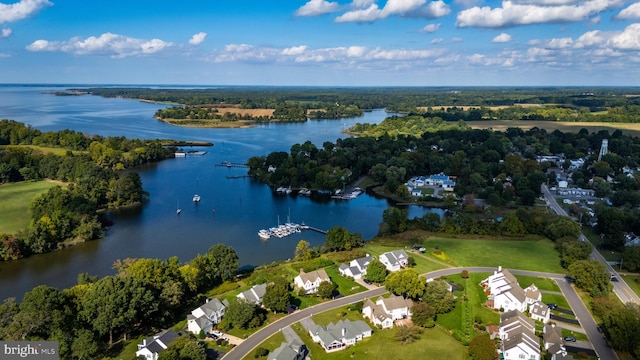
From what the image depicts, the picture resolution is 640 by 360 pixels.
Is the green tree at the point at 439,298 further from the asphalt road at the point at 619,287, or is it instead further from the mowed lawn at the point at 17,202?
the mowed lawn at the point at 17,202

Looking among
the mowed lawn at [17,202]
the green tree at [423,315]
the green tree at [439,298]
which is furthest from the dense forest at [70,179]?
the green tree at [439,298]

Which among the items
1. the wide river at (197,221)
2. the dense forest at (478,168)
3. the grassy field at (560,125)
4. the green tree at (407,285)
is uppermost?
the grassy field at (560,125)

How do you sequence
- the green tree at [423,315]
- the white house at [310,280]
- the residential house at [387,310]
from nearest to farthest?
the green tree at [423,315]
the residential house at [387,310]
the white house at [310,280]

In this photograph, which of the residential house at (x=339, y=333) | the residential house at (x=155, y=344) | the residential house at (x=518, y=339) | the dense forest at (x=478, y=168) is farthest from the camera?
the dense forest at (x=478, y=168)

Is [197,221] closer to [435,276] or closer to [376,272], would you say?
[376,272]

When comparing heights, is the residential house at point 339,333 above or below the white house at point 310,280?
below

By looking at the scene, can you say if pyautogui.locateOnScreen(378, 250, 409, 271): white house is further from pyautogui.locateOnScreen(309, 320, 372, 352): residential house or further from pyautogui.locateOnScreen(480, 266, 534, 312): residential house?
pyautogui.locateOnScreen(309, 320, 372, 352): residential house

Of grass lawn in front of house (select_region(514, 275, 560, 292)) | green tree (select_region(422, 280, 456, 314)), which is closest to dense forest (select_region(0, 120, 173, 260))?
green tree (select_region(422, 280, 456, 314))
